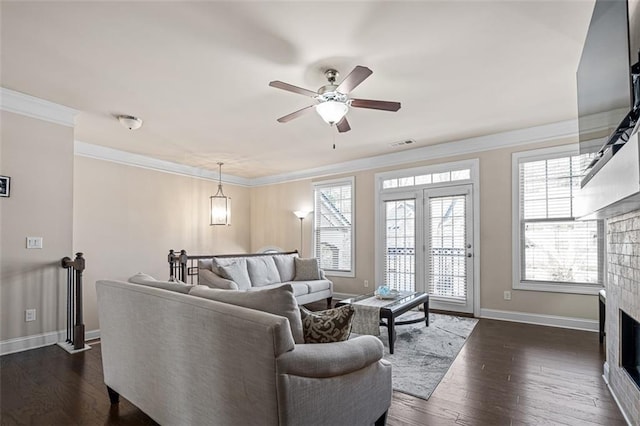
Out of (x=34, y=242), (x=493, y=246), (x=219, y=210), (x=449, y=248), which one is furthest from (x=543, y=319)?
(x=34, y=242)

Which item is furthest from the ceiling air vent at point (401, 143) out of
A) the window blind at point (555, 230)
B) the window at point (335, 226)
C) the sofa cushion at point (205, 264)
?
the sofa cushion at point (205, 264)

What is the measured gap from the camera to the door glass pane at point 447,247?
5.01 m

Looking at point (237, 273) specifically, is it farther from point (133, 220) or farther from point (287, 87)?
point (287, 87)

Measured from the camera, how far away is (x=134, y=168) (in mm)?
5641

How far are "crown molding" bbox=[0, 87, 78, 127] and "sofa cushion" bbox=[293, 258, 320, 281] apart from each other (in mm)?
3755

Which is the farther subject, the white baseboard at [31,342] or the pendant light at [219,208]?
the pendant light at [219,208]

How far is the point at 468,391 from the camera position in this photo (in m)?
2.54

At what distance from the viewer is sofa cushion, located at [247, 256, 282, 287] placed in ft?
16.4

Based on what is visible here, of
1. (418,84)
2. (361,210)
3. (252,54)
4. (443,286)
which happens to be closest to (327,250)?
(361,210)

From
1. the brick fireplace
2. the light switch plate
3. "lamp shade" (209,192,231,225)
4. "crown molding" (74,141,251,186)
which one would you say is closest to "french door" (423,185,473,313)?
the brick fireplace

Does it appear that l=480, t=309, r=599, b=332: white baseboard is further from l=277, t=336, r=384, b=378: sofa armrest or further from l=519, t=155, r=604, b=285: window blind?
l=277, t=336, r=384, b=378: sofa armrest

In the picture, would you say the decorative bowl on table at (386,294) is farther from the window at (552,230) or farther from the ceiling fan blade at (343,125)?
the ceiling fan blade at (343,125)

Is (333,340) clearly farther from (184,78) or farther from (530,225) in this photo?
(530,225)

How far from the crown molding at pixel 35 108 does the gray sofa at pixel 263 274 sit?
2.36 metres
